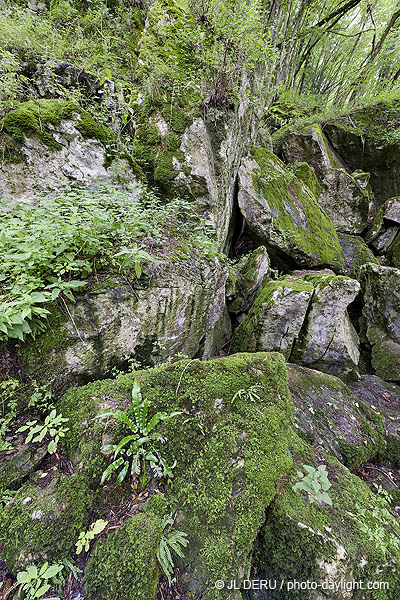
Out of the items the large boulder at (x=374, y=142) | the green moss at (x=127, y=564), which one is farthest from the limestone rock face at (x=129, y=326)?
the large boulder at (x=374, y=142)

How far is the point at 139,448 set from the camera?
2.18 m

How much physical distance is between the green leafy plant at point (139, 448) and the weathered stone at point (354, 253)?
787cm

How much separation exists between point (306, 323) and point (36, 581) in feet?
17.8

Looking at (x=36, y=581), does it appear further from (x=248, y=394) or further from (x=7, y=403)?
(x=248, y=394)

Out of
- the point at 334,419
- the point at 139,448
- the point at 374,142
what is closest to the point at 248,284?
the point at 334,419

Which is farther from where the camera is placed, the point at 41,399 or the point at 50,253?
the point at 50,253

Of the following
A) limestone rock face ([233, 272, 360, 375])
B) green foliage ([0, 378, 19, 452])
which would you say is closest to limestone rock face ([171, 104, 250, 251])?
limestone rock face ([233, 272, 360, 375])

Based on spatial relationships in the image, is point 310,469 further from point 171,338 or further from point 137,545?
point 171,338

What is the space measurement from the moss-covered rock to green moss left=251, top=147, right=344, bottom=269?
6114 millimetres

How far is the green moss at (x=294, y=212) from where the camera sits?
700 centimetres

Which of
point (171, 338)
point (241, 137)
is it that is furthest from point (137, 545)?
point (241, 137)

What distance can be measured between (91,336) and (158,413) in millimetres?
1343

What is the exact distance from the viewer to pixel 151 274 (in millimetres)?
3613

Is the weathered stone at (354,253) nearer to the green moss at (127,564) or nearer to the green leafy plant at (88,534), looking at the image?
the green moss at (127,564)
